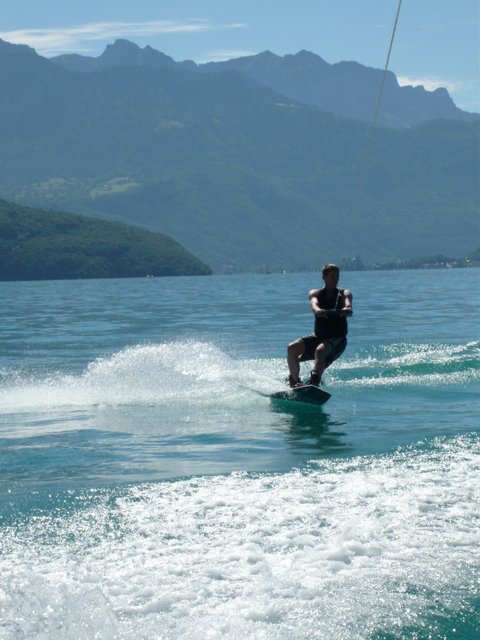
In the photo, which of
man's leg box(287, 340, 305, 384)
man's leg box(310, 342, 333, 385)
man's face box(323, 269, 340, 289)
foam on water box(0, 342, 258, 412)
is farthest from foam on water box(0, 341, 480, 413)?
man's face box(323, 269, 340, 289)

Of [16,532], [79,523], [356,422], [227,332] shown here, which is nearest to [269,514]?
[79,523]

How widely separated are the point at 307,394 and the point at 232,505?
20.8ft

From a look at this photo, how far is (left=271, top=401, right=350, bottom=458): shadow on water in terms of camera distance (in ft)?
36.0

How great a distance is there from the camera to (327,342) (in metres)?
14.9

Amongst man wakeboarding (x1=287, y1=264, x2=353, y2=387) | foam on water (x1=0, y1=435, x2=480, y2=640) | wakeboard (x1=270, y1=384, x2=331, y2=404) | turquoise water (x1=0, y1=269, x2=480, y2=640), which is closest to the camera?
foam on water (x1=0, y1=435, x2=480, y2=640)

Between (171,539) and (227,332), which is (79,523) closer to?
(171,539)

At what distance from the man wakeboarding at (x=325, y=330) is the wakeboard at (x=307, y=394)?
0.25 metres

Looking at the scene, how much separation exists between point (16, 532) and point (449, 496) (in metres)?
3.55

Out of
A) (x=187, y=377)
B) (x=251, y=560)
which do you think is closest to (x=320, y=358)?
(x=187, y=377)

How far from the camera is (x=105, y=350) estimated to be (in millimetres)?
26453

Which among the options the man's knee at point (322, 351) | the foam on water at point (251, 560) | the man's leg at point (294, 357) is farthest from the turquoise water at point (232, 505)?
the man's knee at point (322, 351)

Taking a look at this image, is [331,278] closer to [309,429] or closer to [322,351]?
[322,351]

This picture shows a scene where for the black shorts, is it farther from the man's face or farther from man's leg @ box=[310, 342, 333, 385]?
the man's face

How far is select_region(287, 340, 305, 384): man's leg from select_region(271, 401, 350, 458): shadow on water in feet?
1.38
